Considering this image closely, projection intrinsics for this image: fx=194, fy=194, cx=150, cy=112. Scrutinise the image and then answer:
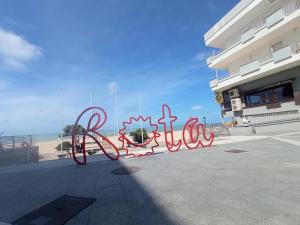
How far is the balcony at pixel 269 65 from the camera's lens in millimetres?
15961

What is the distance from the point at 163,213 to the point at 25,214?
301cm

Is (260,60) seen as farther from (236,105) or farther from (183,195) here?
(183,195)

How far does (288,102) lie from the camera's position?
17.7 metres

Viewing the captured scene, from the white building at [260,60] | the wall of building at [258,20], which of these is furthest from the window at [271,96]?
the wall of building at [258,20]

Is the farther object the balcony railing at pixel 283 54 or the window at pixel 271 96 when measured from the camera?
the window at pixel 271 96

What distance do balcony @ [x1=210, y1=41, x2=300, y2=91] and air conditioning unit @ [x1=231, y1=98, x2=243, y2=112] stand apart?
1872mm

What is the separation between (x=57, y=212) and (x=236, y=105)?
876 inches

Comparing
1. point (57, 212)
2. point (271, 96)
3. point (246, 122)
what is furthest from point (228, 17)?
point (57, 212)

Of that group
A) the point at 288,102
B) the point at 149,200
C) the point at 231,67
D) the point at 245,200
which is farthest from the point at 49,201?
the point at 231,67

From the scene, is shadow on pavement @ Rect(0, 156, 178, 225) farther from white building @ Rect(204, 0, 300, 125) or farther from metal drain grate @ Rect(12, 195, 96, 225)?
white building @ Rect(204, 0, 300, 125)

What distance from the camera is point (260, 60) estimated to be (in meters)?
20.1

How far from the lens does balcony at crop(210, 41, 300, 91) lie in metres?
16.0

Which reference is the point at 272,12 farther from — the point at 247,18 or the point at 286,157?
the point at 286,157

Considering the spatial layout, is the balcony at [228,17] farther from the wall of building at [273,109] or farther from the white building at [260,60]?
the wall of building at [273,109]
